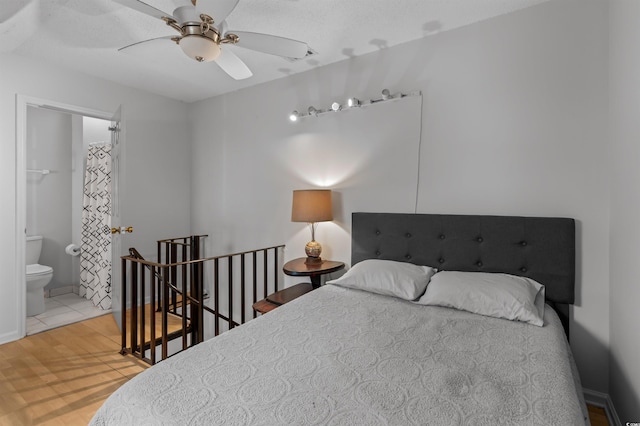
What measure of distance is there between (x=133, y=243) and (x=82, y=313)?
90 cm

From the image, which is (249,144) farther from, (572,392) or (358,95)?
(572,392)

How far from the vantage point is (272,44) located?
1792 mm

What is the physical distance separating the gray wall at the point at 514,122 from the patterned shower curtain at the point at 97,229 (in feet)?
8.35

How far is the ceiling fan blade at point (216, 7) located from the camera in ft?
4.58

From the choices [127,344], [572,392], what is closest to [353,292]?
[572,392]

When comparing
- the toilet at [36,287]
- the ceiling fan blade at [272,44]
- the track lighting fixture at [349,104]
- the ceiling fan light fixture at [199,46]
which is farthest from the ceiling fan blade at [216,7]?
the toilet at [36,287]

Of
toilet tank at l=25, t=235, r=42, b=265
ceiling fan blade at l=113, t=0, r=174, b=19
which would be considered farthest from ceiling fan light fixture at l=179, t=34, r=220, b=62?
toilet tank at l=25, t=235, r=42, b=265

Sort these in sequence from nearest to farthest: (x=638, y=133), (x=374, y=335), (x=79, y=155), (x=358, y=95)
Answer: (x=638, y=133)
(x=374, y=335)
(x=358, y=95)
(x=79, y=155)

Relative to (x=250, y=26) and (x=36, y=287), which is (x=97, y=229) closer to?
(x=36, y=287)

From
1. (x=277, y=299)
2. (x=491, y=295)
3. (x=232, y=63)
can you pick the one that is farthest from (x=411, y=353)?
(x=232, y=63)

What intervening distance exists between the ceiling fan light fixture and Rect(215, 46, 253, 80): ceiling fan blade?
0.27 metres

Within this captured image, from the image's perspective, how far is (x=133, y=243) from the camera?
349cm

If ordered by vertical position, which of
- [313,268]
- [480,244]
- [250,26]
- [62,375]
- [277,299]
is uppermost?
[250,26]

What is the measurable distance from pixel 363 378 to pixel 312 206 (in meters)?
1.64
